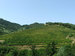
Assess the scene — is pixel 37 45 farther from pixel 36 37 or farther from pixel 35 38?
pixel 36 37

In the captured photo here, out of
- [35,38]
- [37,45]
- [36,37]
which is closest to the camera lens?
[37,45]

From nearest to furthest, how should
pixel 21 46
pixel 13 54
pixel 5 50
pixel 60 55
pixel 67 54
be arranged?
pixel 67 54 → pixel 60 55 → pixel 13 54 → pixel 5 50 → pixel 21 46

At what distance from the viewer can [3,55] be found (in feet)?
187

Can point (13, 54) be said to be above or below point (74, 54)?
below

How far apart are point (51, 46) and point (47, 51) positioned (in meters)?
6.91

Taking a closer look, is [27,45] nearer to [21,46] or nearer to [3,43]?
[21,46]

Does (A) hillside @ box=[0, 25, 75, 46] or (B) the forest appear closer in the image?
(B) the forest

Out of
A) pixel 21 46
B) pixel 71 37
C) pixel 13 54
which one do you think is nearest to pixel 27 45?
pixel 21 46

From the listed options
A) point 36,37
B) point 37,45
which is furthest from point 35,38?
point 37,45

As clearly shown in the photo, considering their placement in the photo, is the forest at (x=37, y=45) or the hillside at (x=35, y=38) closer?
the forest at (x=37, y=45)

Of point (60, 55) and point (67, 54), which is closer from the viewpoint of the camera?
point (67, 54)

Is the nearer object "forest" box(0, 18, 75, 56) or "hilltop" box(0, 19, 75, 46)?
"forest" box(0, 18, 75, 56)

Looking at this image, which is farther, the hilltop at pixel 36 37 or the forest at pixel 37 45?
the hilltop at pixel 36 37

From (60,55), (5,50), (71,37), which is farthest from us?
(71,37)
